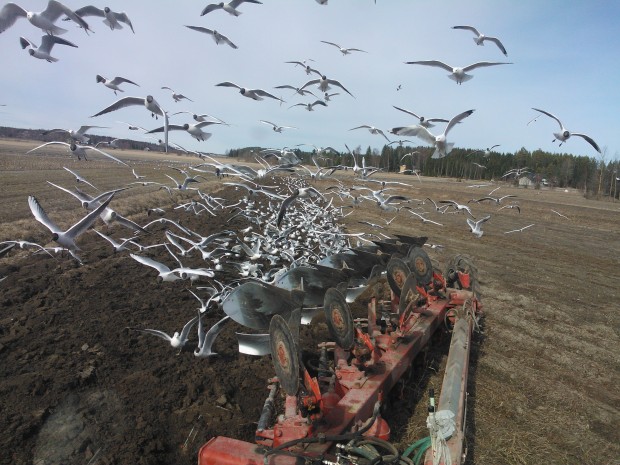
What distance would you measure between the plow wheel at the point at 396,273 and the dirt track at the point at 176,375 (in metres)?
1.38

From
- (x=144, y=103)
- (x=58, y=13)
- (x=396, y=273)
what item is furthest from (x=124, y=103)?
(x=396, y=273)

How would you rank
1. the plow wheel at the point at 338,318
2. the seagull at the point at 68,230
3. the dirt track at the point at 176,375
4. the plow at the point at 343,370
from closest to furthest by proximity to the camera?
the plow at the point at 343,370 < the plow wheel at the point at 338,318 < the dirt track at the point at 176,375 < the seagull at the point at 68,230

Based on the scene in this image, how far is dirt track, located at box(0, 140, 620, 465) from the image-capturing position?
4539 mm

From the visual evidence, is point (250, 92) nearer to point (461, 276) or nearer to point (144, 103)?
point (144, 103)

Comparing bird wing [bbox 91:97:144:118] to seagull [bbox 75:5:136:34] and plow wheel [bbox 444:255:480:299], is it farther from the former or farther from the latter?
plow wheel [bbox 444:255:480:299]

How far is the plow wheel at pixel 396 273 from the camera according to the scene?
5.88 m

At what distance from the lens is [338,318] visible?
177 inches

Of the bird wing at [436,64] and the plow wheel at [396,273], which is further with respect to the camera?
the bird wing at [436,64]

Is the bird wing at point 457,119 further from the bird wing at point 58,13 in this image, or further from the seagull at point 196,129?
the bird wing at point 58,13

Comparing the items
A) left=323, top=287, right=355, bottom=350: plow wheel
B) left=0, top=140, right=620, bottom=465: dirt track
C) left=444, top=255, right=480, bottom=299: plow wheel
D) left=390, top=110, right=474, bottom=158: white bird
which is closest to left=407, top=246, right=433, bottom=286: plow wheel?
left=0, top=140, right=620, bottom=465: dirt track

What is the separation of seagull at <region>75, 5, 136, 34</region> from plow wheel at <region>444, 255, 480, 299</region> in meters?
7.63

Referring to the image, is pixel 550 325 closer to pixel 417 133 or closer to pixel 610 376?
pixel 610 376

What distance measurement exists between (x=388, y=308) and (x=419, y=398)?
1720mm

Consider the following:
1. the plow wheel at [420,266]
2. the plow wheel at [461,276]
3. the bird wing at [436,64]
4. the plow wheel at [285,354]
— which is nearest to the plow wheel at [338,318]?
the plow wheel at [285,354]
